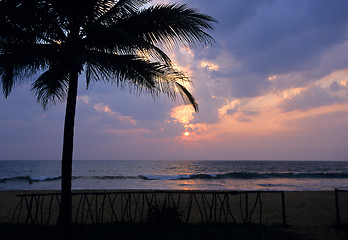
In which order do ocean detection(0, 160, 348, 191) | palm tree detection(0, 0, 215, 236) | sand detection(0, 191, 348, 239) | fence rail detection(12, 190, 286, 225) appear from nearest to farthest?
palm tree detection(0, 0, 215, 236) → sand detection(0, 191, 348, 239) → fence rail detection(12, 190, 286, 225) → ocean detection(0, 160, 348, 191)

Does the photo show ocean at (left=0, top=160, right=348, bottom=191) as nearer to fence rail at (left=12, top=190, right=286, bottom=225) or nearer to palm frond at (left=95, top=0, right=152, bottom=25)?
fence rail at (left=12, top=190, right=286, bottom=225)

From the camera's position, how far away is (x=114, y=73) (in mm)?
5590

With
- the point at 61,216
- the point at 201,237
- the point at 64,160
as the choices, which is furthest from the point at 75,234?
the point at 201,237

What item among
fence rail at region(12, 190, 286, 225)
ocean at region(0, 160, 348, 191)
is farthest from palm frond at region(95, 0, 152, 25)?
ocean at region(0, 160, 348, 191)

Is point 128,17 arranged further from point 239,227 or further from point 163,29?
point 239,227

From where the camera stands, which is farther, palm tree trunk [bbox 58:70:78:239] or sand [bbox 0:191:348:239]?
sand [bbox 0:191:348:239]

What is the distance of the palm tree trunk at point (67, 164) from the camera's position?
557 cm

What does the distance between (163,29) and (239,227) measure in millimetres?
6061

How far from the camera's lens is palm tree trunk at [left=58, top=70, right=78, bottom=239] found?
5566mm

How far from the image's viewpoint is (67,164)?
561 cm

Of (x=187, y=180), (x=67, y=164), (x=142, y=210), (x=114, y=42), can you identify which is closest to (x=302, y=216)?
(x=142, y=210)

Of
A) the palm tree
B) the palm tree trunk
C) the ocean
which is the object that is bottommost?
the ocean

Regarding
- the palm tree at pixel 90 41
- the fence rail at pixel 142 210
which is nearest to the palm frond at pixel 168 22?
the palm tree at pixel 90 41

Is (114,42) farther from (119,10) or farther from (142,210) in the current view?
(142,210)
